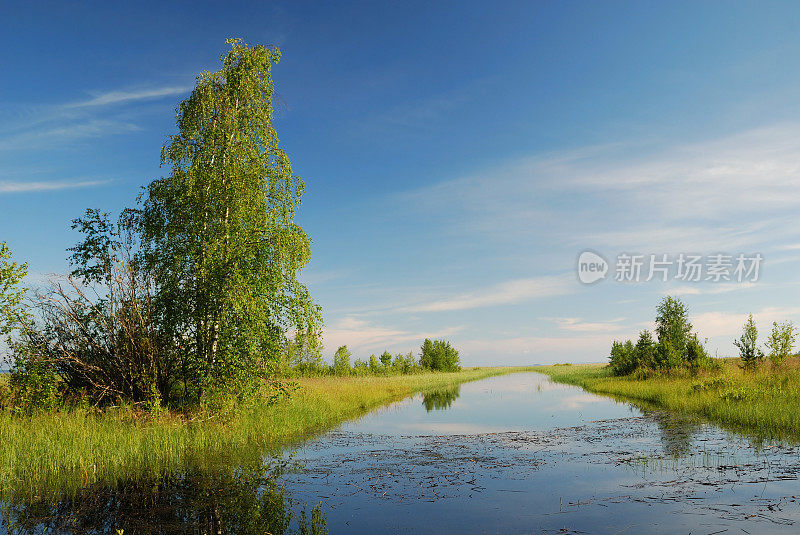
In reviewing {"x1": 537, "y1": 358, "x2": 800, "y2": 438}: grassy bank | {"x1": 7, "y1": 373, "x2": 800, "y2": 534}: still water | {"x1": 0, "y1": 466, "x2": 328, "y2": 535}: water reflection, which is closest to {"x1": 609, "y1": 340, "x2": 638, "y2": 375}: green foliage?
{"x1": 537, "y1": 358, "x2": 800, "y2": 438}: grassy bank

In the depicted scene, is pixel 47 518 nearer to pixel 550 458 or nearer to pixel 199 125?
pixel 550 458

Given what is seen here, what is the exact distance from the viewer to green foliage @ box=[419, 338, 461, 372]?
97688 mm

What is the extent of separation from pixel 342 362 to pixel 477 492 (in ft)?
209

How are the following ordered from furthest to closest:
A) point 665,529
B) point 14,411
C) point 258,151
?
point 258,151 < point 14,411 < point 665,529

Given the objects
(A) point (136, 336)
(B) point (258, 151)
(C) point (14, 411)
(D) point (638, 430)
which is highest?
(B) point (258, 151)

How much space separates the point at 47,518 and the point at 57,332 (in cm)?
1102

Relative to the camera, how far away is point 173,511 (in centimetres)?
970

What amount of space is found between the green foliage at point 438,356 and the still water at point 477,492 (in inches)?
3144

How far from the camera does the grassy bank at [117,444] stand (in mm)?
11773

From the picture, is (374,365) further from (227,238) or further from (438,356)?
(227,238)

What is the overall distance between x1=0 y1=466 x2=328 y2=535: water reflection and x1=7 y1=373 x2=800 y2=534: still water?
36 mm

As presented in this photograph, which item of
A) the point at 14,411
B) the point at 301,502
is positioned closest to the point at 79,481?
the point at 301,502

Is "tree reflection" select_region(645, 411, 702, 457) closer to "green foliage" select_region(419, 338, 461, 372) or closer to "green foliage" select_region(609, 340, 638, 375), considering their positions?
"green foliage" select_region(609, 340, 638, 375)

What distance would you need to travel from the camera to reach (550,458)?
49.5 feet
